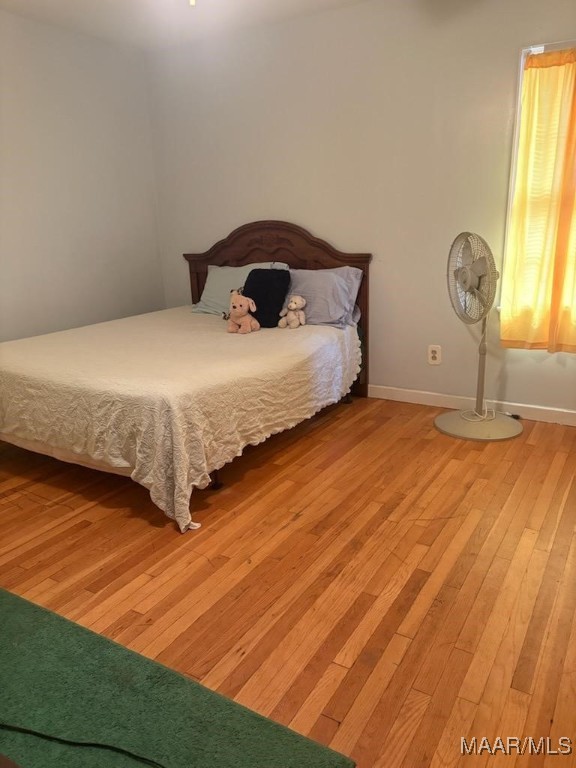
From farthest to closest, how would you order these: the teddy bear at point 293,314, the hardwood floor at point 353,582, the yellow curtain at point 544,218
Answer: the teddy bear at point 293,314 < the yellow curtain at point 544,218 < the hardwood floor at point 353,582

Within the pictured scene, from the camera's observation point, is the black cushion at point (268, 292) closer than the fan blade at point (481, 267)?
No

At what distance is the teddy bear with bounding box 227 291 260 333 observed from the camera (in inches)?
129

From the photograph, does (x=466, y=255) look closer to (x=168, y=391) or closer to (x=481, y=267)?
(x=481, y=267)

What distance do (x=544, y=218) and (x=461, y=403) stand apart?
1.20m

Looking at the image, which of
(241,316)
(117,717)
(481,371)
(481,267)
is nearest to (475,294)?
(481,267)

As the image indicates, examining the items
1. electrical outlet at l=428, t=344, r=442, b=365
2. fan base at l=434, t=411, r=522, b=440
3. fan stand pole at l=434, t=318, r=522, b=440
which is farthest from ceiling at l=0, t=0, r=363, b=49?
fan base at l=434, t=411, r=522, b=440

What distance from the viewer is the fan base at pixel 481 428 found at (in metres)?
3.05

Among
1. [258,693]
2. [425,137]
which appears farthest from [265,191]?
[258,693]

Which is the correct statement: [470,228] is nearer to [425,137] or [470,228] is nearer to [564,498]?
[425,137]

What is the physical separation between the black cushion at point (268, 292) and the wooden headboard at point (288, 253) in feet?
1.16

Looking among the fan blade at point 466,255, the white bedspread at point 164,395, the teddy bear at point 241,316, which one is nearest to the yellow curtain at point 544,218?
the fan blade at point 466,255

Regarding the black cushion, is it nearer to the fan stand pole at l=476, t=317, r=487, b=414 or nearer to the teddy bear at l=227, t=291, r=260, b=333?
the teddy bear at l=227, t=291, r=260, b=333

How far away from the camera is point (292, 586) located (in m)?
1.92

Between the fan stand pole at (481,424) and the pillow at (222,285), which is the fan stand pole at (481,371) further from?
the pillow at (222,285)
